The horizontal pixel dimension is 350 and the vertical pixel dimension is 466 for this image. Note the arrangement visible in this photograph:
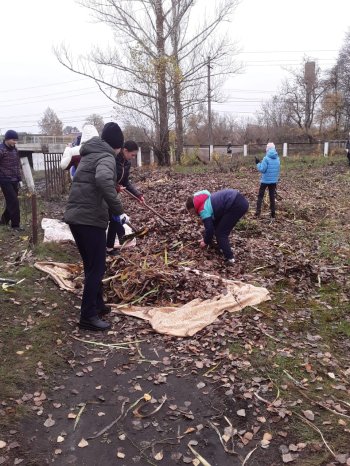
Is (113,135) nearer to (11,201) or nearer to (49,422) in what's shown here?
(49,422)

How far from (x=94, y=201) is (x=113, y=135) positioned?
2.29 feet

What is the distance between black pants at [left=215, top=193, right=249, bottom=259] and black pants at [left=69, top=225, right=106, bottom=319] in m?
2.23

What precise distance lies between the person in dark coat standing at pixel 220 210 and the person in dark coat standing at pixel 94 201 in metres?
1.91

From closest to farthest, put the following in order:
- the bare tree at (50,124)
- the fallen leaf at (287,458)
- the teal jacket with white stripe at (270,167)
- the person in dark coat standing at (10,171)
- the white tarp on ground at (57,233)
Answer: the fallen leaf at (287,458), the white tarp on ground at (57,233), the person in dark coat standing at (10,171), the teal jacket with white stripe at (270,167), the bare tree at (50,124)

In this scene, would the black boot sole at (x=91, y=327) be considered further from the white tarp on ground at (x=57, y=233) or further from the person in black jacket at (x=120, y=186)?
the white tarp on ground at (x=57, y=233)

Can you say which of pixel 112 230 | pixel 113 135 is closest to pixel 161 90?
pixel 112 230

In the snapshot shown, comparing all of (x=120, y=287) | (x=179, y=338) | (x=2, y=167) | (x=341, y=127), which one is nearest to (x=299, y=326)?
(x=179, y=338)

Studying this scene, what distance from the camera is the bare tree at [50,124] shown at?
68.9m

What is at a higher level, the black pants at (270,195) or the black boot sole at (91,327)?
the black pants at (270,195)

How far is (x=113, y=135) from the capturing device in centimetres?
407

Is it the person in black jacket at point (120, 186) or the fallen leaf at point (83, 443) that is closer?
the fallen leaf at point (83, 443)

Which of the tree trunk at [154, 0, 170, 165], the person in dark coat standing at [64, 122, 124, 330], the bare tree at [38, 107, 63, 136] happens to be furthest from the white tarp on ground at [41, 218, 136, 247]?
the bare tree at [38, 107, 63, 136]

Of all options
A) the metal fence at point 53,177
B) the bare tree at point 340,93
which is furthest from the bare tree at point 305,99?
the metal fence at point 53,177

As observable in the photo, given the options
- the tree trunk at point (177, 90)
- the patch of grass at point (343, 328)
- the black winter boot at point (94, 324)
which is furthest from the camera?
the tree trunk at point (177, 90)
